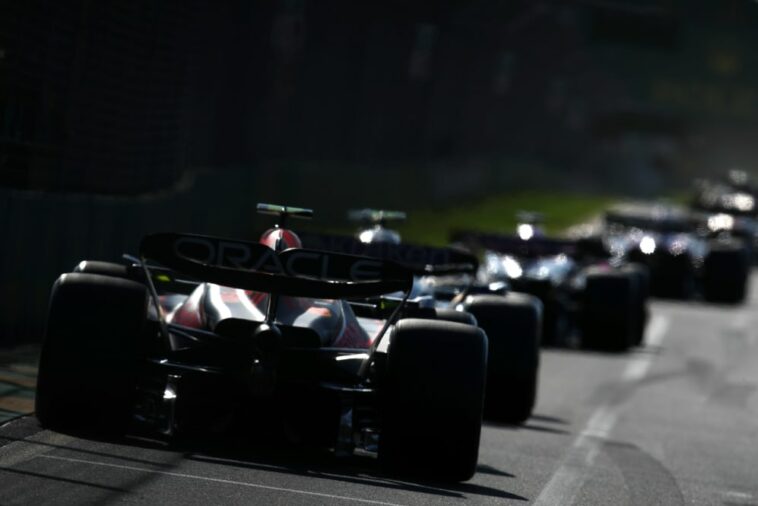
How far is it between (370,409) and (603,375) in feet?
27.9

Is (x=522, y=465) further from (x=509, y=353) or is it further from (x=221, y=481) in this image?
(x=221, y=481)

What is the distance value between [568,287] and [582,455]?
864 cm

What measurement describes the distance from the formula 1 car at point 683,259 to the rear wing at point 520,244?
10.2 m

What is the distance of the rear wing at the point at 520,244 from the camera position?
55.9 ft

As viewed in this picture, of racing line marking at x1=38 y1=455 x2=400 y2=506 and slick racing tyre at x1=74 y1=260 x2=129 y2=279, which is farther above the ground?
slick racing tyre at x1=74 y1=260 x2=129 y2=279

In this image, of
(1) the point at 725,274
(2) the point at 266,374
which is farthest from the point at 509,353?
(1) the point at 725,274

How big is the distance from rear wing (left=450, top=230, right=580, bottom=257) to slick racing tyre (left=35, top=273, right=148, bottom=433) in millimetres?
9134

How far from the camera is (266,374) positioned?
8117mm

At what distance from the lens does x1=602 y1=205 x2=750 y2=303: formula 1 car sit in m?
27.8

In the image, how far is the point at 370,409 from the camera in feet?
27.4

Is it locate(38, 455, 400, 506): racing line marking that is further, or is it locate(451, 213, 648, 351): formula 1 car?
locate(451, 213, 648, 351): formula 1 car

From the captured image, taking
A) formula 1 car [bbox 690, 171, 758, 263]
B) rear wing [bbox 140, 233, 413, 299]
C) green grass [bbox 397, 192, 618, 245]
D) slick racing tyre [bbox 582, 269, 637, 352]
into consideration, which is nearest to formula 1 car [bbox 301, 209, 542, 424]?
rear wing [bbox 140, 233, 413, 299]

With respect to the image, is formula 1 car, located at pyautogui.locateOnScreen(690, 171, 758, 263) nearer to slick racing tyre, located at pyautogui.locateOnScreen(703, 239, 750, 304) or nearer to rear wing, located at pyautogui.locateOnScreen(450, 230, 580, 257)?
slick racing tyre, located at pyautogui.locateOnScreen(703, 239, 750, 304)

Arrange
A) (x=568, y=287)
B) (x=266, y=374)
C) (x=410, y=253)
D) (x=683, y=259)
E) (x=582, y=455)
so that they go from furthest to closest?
(x=683, y=259), (x=568, y=287), (x=410, y=253), (x=582, y=455), (x=266, y=374)
